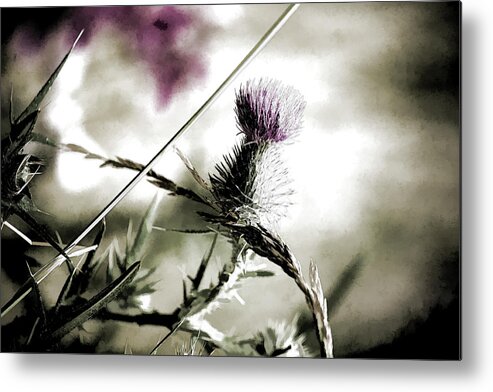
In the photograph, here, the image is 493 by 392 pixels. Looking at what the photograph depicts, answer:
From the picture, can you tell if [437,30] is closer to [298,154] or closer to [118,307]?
[298,154]

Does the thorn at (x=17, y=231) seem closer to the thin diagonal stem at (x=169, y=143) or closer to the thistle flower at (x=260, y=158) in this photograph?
the thin diagonal stem at (x=169, y=143)

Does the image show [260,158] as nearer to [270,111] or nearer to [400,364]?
[270,111]

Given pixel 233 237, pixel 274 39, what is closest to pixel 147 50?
pixel 274 39

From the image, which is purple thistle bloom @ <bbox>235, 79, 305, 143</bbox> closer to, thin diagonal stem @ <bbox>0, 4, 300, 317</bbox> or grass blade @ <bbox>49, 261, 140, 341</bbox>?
thin diagonal stem @ <bbox>0, 4, 300, 317</bbox>

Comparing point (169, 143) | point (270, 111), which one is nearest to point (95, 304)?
point (169, 143)

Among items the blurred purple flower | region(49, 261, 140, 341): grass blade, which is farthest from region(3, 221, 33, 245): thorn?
the blurred purple flower

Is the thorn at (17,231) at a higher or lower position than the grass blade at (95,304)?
higher

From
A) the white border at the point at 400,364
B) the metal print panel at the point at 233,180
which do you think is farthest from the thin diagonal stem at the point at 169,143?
A: the white border at the point at 400,364
